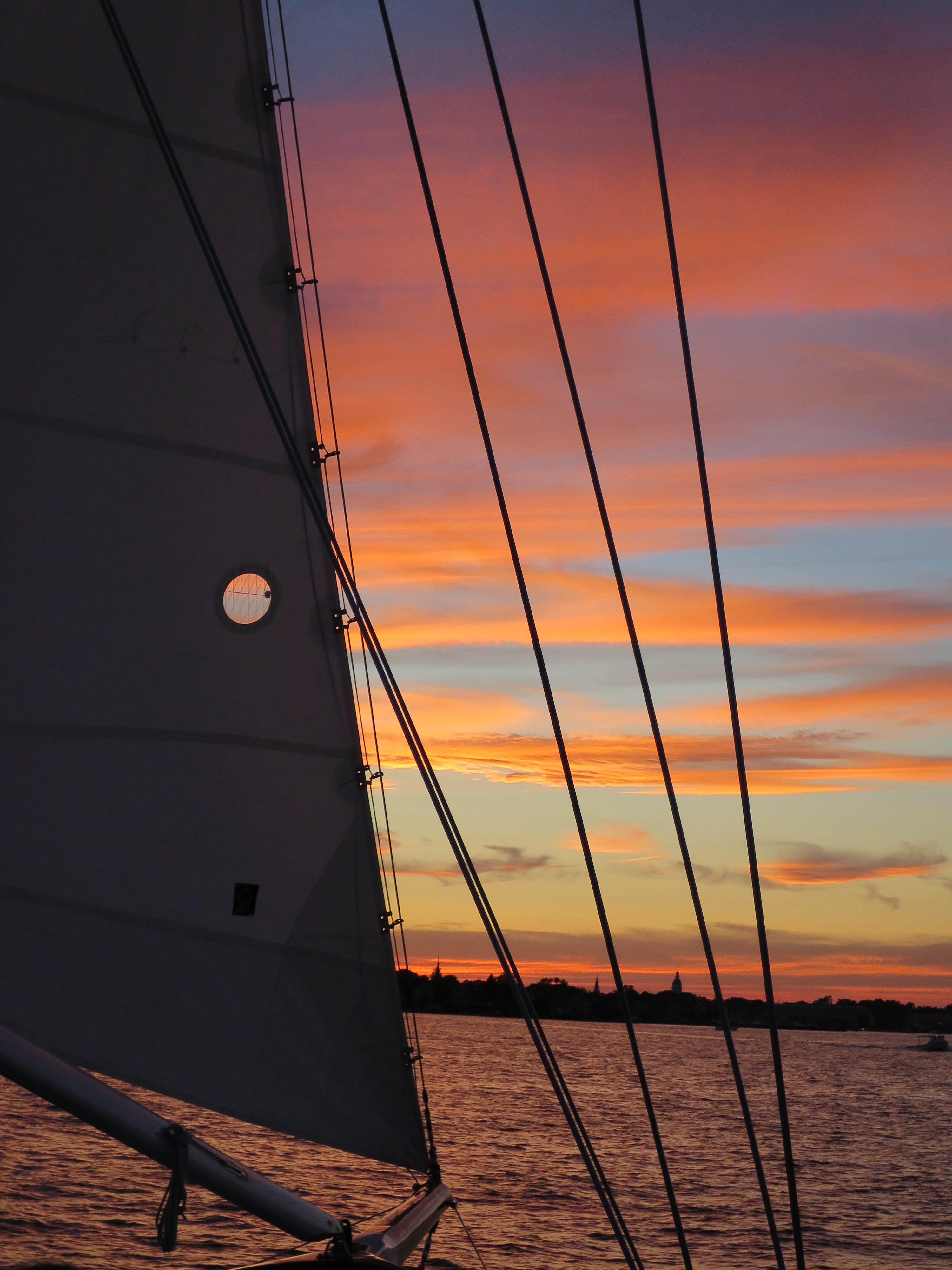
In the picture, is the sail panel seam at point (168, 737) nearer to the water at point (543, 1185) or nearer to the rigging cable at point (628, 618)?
the rigging cable at point (628, 618)

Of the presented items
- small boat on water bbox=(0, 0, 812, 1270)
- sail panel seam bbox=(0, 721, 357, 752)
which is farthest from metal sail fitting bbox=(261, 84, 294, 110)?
sail panel seam bbox=(0, 721, 357, 752)

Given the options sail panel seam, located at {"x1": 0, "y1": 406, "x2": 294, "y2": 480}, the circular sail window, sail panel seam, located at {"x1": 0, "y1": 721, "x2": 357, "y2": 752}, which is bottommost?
sail panel seam, located at {"x1": 0, "y1": 721, "x2": 357, "y2": 752}

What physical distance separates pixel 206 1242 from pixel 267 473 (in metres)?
29.2

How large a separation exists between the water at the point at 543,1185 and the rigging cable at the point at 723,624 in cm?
1436

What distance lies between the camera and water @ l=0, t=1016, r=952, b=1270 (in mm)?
31625

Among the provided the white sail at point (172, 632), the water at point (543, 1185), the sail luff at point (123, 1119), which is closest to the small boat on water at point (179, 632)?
the white sail at point (172, 632)

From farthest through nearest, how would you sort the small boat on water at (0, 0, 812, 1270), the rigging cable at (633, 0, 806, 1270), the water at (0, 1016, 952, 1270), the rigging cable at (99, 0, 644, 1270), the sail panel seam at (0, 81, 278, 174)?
the water at (0, 1016, 952, 1270) → the sail panel seam at (0, 81, 278, 174) → the small boat on water at (0, 0, 812, 1270) → the rigging cable at (99, 0, 644, 1270) → the rigging cable at (633, 0, 806, 1270)

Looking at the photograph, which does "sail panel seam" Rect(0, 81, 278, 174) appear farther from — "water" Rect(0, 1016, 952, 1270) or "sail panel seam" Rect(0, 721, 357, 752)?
"water" Rect(0, 1016, 952, 1270)

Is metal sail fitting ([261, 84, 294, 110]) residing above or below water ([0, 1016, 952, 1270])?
above

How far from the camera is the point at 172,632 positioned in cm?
647

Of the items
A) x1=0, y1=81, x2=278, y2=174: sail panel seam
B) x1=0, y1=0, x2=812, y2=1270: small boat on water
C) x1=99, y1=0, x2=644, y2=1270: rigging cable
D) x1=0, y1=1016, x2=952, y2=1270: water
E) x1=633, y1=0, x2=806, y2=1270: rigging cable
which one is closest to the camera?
x1=633, y1=0, x2=806, y2=1270: rigging cable

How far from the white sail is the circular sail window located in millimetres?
15

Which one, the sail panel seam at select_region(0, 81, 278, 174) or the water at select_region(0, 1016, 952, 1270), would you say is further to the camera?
the water at select_region(0, 1016, 952, 1270)

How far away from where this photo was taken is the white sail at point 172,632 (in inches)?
243
